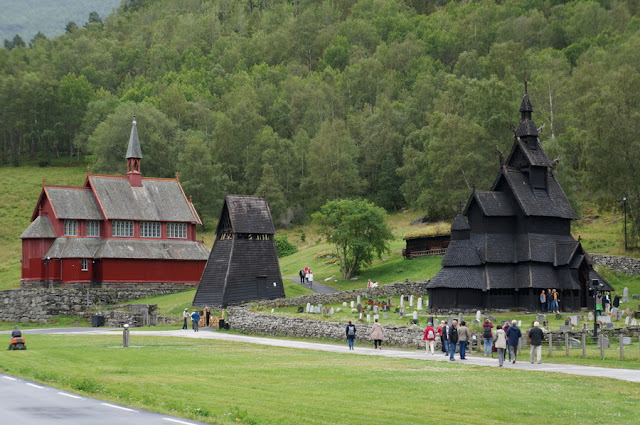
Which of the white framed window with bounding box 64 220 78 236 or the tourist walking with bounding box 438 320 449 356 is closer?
the tourist walking with bounding box 438 320 449 356

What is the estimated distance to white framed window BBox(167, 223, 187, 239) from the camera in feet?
281

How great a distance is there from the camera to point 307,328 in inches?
1973

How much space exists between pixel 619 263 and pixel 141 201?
145ft

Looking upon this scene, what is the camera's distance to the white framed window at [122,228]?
82.7m

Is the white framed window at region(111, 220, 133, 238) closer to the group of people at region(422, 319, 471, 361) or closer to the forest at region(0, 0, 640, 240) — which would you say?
the forest at region(0, 0, 640, 240)

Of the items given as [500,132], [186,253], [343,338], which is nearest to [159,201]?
[186,253]

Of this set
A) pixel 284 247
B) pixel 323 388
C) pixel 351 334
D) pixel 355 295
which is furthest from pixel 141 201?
pixel 323 388

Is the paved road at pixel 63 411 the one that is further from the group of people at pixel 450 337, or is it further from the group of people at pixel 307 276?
the group of people at pixel 307 276

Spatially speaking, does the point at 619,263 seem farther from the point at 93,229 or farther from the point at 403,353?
the point at 93,229

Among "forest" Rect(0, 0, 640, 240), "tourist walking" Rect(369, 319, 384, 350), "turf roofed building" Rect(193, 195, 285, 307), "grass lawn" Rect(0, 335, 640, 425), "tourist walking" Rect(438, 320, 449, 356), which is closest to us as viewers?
"grass lawn" Rect(0, 335, 640, 425)

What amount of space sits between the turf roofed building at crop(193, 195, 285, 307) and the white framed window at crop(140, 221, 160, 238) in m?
15.4

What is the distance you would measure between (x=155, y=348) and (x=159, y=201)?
46.7 m

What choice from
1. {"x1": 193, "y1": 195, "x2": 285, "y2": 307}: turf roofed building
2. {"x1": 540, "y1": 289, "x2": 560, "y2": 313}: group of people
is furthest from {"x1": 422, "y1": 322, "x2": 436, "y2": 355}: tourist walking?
Answer: {"x1": 193, "y1": 195, "x2": 285, "y2": 307}: turf roofed building

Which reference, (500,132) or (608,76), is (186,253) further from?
(608,76)
